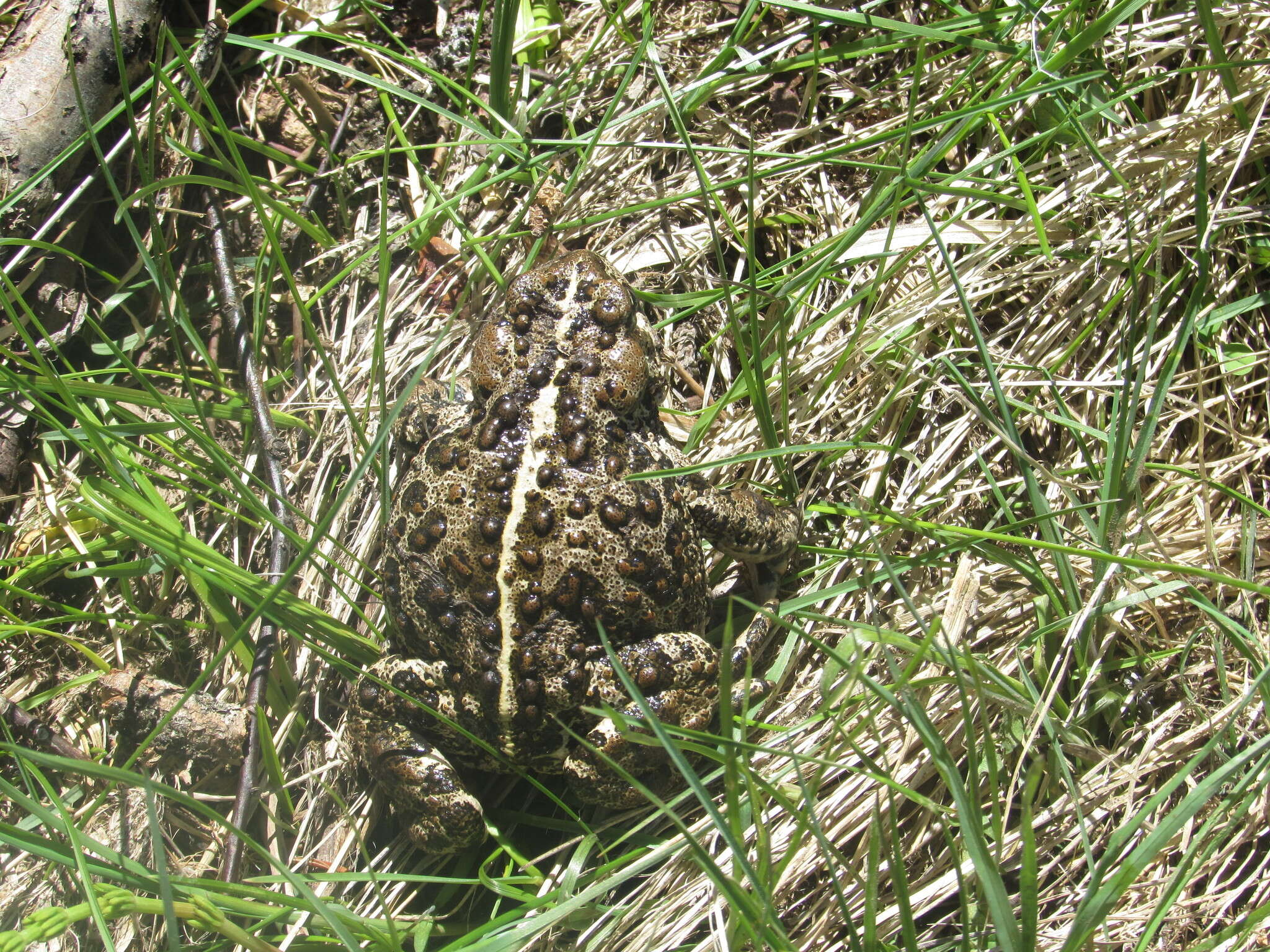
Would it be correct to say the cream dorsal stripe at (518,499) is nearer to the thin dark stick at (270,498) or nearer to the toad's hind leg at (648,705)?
the toad's hind leg at (648,705)

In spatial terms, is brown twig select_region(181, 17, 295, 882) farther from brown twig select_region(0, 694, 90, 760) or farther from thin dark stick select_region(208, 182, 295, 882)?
brown twig select_region(0, 694, 90, 760)

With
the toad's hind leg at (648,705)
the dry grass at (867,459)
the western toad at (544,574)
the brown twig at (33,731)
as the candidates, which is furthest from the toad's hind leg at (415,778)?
the brown twig at (33,731)

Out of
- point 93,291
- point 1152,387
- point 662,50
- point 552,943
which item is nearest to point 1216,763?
point 1152,387

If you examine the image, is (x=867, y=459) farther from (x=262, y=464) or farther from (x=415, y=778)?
(x=262, y=464)

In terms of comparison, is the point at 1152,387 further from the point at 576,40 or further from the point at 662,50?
the point at 576,40

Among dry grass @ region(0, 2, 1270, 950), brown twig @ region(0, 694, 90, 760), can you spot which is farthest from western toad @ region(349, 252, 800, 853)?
brown twig @ region(0, 694, 90, 760)

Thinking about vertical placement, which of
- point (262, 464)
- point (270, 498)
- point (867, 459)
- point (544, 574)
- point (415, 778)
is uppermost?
point (262, 464)

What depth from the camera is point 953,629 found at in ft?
8.57

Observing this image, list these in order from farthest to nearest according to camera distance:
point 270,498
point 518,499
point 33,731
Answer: point 270,498 < point 33,731 < point 518,499

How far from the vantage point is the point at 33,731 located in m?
2.85

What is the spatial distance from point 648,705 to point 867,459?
3.96ft

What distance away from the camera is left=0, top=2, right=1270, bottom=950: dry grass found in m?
2.41

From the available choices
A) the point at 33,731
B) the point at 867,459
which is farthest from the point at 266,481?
the point at 867,459

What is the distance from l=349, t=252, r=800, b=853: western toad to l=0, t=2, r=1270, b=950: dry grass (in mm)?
184
